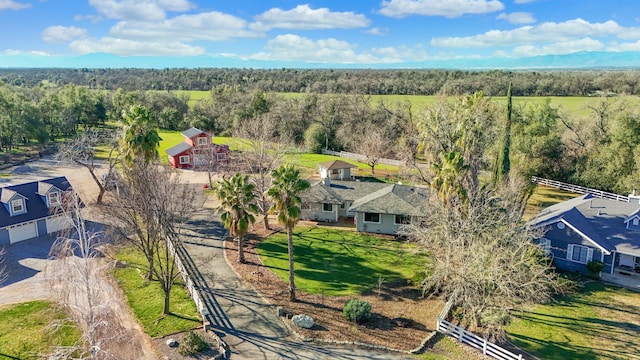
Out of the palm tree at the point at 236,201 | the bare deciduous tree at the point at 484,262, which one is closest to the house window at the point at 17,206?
the palm tree at the point at 236,201

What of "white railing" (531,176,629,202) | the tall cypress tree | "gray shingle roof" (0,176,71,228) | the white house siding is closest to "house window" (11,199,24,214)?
"gray shingle roof" (0,176,71,228)

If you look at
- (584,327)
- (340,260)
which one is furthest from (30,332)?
(584,327)

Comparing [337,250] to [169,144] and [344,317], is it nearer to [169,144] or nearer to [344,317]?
[344,317]

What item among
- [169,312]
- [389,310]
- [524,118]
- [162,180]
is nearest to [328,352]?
[389,310]

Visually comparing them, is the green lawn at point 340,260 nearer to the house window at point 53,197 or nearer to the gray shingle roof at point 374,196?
the gray shingle roof at point 374,196

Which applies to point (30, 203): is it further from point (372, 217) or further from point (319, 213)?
point (372, 217)
